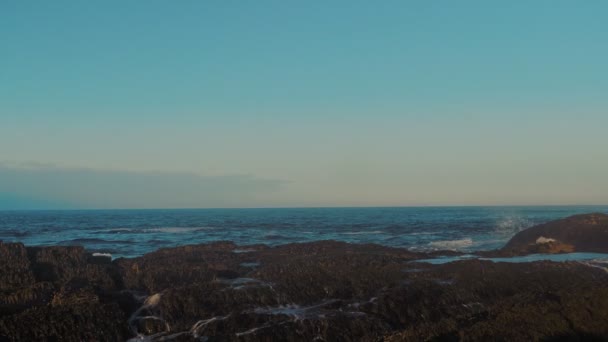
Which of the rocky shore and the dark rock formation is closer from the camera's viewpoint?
the rocky shore

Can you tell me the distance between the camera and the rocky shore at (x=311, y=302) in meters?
11.5

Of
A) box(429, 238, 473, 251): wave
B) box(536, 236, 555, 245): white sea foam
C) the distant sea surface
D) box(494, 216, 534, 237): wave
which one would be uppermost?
box(536, 236, 555, 245): white sea foam

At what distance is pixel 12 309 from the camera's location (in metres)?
12.8

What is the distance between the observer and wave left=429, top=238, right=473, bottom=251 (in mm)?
39872

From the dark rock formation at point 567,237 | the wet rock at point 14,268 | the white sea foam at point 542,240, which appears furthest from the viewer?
the white sea foam at point 542,240

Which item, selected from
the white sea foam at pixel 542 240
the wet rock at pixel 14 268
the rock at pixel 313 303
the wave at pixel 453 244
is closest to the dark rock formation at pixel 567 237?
the white sea foam at pixel 542 240

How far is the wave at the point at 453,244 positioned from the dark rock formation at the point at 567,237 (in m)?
5.45

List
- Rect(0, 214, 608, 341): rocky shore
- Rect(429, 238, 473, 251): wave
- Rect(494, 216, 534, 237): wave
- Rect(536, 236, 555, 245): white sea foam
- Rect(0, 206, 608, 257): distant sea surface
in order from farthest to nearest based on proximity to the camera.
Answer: Rect(494, 216, 534, 237): wave → Rect(0, 206, 608, 257): distant sea surface → Rect(429, 238, 473, 251): wave → Rect(536, 236, 555, 245): white sea foam → Rect(0, 214, 608, 341): rocky shore

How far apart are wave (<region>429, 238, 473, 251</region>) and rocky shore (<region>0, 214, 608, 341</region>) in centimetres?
1923

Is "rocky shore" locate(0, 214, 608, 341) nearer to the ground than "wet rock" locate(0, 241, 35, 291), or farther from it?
nearer to the ground

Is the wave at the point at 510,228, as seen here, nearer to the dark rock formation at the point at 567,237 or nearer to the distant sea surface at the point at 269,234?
the distant sea surface at the point at 269,234

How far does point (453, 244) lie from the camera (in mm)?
42344

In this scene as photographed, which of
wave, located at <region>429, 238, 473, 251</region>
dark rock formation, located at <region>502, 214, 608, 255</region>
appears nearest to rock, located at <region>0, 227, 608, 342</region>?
dark rock formation, located at <region>502, 214, 608, 255</region>

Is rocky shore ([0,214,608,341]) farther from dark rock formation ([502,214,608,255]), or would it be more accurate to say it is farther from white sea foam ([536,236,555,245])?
white sea foam ([536,236,555,245])
